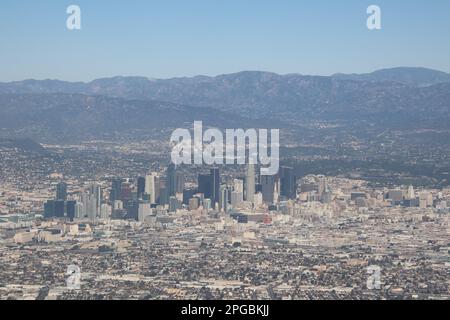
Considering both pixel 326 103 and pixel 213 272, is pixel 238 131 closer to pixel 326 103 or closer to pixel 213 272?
pixel 326 103

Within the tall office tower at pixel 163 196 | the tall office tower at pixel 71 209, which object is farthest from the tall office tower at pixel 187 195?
the tall office tower at pixel 71 209

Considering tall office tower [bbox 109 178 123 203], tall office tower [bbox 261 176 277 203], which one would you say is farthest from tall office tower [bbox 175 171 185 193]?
tall office tower [bbox 261 176 277 203]

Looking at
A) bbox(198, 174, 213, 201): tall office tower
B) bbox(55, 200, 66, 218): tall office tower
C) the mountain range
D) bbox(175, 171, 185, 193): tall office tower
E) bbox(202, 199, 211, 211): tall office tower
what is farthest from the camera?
the mountain range

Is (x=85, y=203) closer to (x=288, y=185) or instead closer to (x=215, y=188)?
(x=215, y=188)

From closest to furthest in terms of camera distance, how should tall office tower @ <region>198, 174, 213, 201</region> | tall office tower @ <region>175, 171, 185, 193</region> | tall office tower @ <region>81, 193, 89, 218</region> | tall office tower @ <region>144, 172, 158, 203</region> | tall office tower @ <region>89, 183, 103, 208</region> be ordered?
tall office tower @ <region>81, 193, 89, 218</region> → tall office tower @ <region>89, 183, 103, 208</region> → tall office tower @ <region>144, 172, 158, 203</region> → tall office tower @ <region>198, 174, 213, 201</region> → tall office tower @ <region>175, 171, 185, 193</region>

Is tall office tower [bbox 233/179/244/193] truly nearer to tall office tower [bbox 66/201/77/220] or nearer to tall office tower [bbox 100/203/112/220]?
tall office tower [bbox 100/203/112/220]
